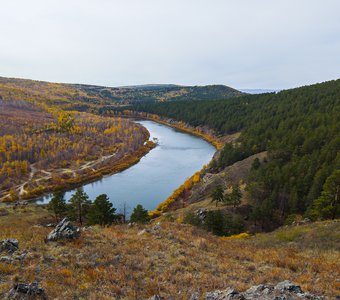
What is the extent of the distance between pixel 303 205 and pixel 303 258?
41400mm

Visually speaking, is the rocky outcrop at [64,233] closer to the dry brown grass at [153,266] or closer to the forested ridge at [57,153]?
the dry brown grass at [153,266]

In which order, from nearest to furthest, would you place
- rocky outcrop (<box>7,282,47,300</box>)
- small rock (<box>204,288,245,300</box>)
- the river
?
small rock (<box>204,288,245,300</box>)
rocky outcrop (<box>7,282,47,300</box>)
the river

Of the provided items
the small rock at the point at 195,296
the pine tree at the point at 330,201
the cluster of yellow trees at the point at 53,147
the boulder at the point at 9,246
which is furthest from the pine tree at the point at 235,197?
the cluster of yellow trees at the point at 53,147

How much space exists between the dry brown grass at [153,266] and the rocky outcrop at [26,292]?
0.52 meters

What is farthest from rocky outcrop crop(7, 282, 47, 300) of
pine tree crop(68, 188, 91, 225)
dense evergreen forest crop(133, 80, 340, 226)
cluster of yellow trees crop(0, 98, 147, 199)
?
cluster of yellow trees crop(0, 98, 147, 199)

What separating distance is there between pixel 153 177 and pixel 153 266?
8562 cm

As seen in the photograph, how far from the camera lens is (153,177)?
101 metres

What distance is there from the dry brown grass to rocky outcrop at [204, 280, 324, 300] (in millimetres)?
1632

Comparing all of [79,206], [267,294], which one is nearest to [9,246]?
[267,294]

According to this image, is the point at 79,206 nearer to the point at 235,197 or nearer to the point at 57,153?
the point at 235,197

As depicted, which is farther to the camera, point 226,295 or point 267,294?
point 226,295

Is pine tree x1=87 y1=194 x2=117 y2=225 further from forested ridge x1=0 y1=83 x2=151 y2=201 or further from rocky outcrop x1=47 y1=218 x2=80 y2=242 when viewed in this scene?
forested ridge x1=0 y1=83 x2=151 y2=201

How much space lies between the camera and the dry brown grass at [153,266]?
40.7 ft

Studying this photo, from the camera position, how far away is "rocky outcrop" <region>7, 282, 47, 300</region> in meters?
10.5
